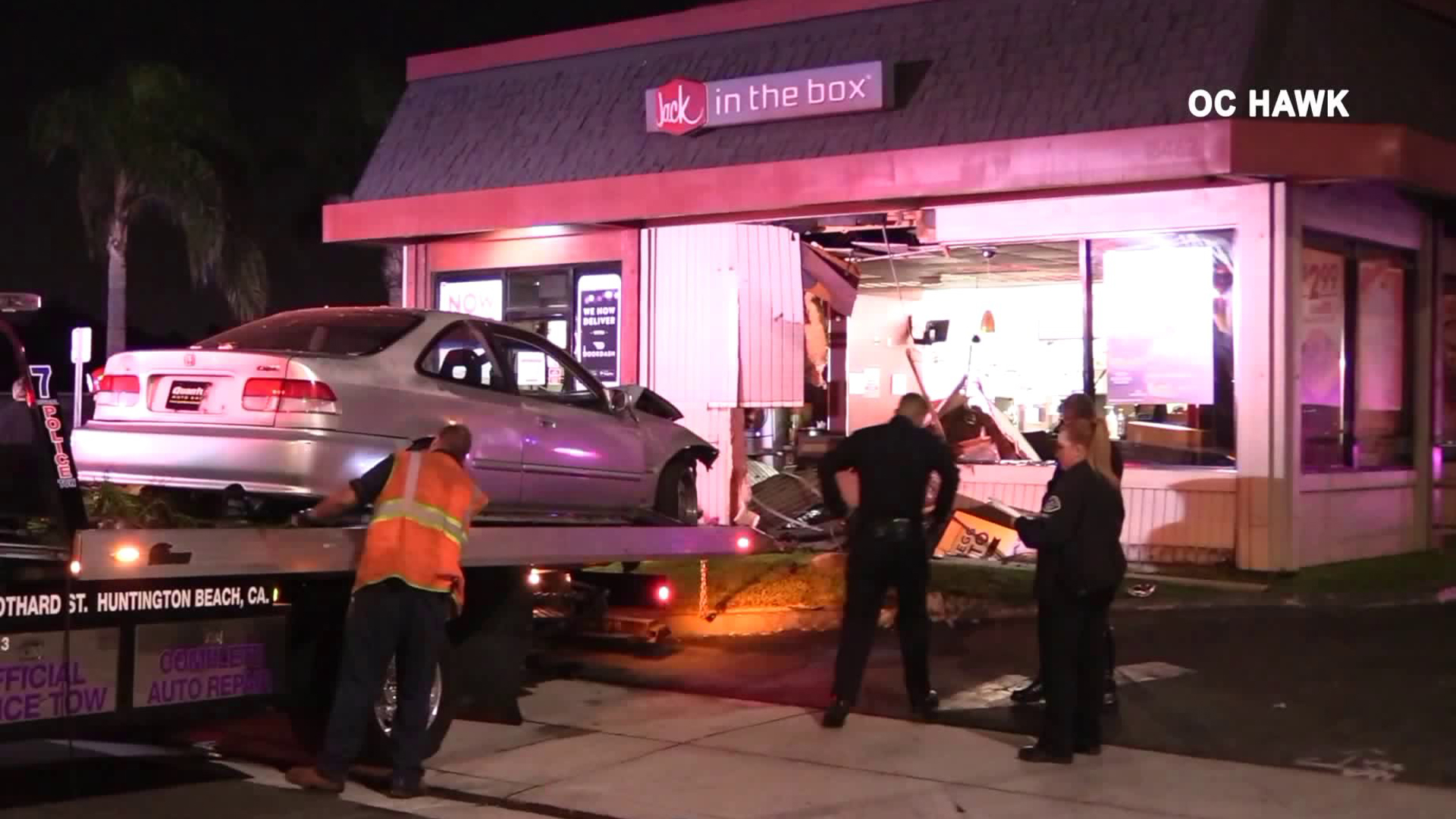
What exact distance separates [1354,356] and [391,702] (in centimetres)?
1041

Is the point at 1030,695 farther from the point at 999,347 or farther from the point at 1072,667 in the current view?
the point at 999,347

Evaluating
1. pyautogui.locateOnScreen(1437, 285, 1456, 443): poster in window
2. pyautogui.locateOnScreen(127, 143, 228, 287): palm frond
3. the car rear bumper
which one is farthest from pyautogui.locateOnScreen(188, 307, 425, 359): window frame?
pyautogui.locateOnScreen(127, 143, 228, 287): palm frond

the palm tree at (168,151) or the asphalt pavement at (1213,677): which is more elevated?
the palm tree at (168,151)

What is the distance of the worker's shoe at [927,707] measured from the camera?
9477 millimetres

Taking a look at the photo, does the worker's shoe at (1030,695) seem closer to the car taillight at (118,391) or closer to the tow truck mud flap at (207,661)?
the tow truck mud flap at (207,661)

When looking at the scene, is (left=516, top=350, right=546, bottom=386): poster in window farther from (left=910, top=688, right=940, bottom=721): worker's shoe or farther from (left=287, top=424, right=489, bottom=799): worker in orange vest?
(left=910, top=688, right=940, bottom=721): worker's shoe

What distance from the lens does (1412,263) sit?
15.9 m

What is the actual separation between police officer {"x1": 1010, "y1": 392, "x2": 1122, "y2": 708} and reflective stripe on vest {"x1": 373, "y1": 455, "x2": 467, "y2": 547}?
3155 mm

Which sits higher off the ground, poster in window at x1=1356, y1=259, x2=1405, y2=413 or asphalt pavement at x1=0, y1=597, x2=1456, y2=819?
poster in window at x1=1356, y1=259, x2=1405, y2=413

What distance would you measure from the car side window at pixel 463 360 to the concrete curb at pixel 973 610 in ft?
11.5

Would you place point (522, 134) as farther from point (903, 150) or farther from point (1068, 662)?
point (1068, 662)

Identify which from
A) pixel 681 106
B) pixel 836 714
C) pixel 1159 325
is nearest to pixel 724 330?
pixel 681 106

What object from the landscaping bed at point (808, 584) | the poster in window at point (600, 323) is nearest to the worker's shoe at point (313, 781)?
the landscaping bed at point (808, 584)

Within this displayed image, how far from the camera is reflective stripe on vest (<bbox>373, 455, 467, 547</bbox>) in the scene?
7.51 meters
